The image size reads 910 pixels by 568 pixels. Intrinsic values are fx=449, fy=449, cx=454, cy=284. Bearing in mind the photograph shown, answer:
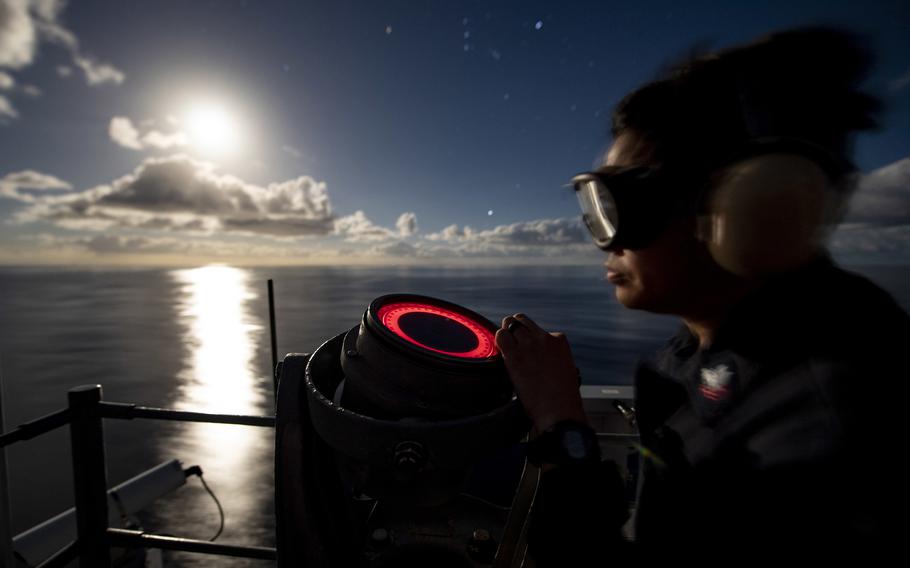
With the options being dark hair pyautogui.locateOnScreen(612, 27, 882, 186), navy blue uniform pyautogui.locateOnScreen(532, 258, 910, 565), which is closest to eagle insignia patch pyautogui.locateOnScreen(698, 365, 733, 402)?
navy blue uniform pyautogui.locateOnScreen(532, 258, 910, 565)

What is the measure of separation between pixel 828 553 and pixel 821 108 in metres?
0.59

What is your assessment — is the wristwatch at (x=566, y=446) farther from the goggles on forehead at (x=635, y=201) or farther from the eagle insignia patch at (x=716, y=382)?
the goggles on forehead at (x=635, y=201)

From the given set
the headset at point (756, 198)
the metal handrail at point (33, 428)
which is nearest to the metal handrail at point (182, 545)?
the metal handrail at point (33, 428)

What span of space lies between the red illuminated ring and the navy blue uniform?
31 centimetres

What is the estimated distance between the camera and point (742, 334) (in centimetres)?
73

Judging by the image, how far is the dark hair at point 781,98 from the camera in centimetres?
65

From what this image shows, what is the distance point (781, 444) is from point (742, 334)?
0.20 m

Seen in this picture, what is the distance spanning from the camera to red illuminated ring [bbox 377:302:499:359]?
0.97 m

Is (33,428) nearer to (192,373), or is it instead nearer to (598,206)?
(598,206)

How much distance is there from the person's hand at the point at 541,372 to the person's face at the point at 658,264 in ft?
0.57

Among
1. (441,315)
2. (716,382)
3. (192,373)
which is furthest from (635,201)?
(192,373)

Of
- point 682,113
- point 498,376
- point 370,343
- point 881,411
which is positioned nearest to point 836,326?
point 881,411

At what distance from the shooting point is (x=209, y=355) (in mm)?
61469

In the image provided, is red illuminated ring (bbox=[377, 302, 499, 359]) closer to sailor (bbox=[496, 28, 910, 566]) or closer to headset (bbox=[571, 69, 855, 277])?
sailor (bbox=[496, 28, 910, 566])
